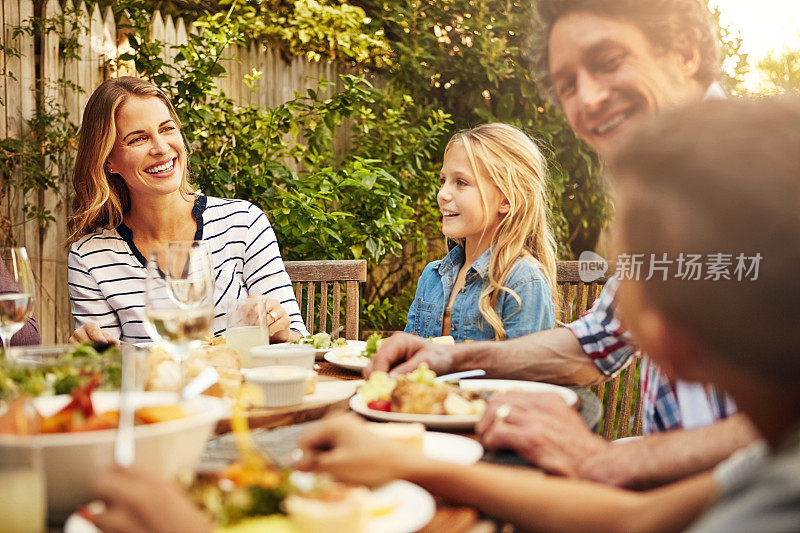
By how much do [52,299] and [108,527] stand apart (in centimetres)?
343

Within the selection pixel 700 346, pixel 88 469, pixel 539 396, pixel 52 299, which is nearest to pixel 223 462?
pixel 88 469

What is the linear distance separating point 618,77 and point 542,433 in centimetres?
79

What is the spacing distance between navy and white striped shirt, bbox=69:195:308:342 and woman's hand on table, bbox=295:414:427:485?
1.73 meters

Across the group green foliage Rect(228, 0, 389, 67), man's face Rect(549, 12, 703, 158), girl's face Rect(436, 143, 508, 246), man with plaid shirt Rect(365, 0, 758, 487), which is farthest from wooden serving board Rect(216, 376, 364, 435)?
green foliage Rect(228, 0, 389, 67)

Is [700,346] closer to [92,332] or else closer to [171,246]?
[171,246]

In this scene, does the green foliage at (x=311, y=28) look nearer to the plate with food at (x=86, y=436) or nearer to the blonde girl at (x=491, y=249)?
the blonde girl at (x=491, y=249)

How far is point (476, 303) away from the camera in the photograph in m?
2.69

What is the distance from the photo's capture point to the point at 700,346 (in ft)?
2.35

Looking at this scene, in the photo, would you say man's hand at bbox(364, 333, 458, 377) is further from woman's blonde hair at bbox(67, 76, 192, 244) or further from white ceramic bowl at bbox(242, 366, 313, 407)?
woman's blonde hair at bbox(67, 76, 192, 244)

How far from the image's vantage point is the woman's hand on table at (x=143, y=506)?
2.26 ft

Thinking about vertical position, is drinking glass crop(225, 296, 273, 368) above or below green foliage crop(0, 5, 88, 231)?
below

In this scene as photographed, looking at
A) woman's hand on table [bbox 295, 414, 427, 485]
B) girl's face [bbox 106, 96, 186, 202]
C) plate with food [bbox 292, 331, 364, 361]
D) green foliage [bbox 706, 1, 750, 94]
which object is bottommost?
plate with food [bbox 292, 331, 364, 361]

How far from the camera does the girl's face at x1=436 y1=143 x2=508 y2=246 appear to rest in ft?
Answer: 9.40

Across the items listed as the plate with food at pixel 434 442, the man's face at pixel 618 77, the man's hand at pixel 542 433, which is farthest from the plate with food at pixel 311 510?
the man's face at pixel 618 77
